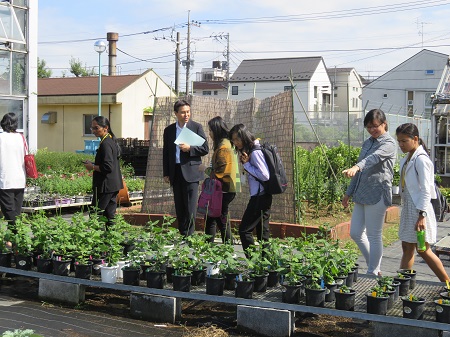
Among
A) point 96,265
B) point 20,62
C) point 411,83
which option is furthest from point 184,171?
point 411,83

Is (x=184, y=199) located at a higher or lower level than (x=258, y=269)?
higher

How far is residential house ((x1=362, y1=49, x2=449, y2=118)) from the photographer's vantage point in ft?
153

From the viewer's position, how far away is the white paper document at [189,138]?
6965 millimetres

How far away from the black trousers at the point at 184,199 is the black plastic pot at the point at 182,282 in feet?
6.11

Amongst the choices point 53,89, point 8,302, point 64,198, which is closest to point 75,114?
point 53,89

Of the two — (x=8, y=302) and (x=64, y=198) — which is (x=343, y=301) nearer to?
(x=8, y=302)

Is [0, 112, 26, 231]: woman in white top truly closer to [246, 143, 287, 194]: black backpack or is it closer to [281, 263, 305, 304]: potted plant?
[246, 143, 287, 194]: black backpack

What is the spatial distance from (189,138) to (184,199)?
0.72 metres

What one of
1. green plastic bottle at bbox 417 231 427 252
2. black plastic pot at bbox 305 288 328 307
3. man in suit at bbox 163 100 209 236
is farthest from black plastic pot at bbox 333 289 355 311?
man in suit at bbox 163 100 209 236

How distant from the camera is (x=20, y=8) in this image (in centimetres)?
1438

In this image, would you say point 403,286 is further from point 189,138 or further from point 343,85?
point 343,85

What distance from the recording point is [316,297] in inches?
183

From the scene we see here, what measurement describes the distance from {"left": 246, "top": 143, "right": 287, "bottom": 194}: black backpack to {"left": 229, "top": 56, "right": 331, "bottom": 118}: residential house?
51.7 m

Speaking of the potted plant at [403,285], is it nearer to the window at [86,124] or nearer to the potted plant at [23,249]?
the potted plant at [23,249]
